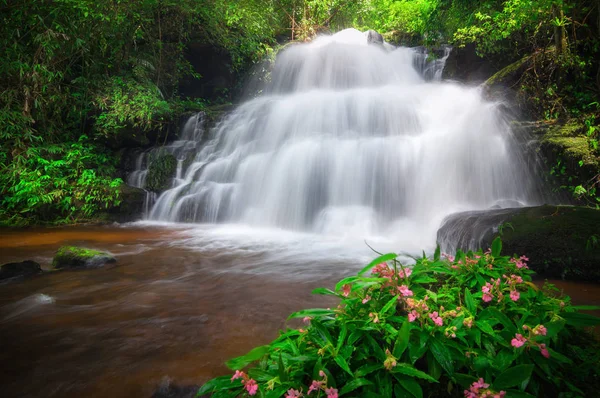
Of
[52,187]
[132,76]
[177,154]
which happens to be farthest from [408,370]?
[132,76]

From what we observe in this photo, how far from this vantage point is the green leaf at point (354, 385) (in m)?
1.15

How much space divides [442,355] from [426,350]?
0.06 metres

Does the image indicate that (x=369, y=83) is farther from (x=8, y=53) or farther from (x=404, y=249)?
(x=8, y=53)

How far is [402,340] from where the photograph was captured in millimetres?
1252

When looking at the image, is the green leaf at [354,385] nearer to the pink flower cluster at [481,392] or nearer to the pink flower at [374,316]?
the pink flower at [374,316]

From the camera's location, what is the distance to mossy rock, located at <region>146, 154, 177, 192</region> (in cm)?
1007

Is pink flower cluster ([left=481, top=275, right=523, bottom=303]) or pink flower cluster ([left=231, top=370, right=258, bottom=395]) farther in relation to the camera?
pink flower cluster ([left=481, top=275, right=523, bottom=303])

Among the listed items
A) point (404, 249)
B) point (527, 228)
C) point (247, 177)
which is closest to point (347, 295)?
point (527, 228)

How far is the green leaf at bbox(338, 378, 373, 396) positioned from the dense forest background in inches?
263

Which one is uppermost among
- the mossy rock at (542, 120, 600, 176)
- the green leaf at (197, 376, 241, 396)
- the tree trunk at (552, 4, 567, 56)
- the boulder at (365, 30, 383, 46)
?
the boulder at (365, 30, 383, 46)

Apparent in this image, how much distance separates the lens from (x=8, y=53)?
7.64m

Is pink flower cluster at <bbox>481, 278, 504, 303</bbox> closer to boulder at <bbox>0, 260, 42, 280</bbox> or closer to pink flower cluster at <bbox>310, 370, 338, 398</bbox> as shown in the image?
pink flower cluster at <bbox>310, 370, 338, 398</bbox>

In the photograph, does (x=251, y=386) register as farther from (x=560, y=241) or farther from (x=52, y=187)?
(x=52, y=187)

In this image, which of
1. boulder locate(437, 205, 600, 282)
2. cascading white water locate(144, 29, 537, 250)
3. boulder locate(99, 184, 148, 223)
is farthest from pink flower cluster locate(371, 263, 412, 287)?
boulder locate(99, 184, 148, 223)
